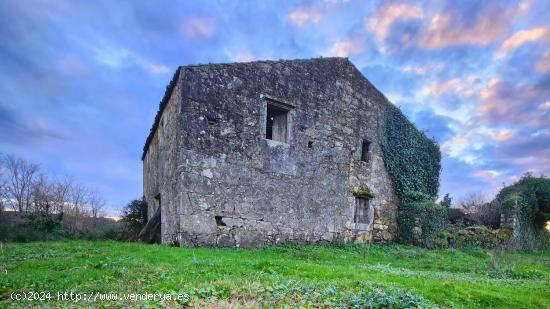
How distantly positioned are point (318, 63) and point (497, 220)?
14.5 metres

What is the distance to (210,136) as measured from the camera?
1012 cm

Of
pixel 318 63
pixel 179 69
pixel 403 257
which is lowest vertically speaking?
pixel 403 257

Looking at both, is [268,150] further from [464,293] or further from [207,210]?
[464,293]

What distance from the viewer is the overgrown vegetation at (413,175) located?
14578mm

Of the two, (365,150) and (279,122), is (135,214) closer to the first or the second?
(279,122)

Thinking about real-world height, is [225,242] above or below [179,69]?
below

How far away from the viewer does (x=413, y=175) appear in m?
15.9

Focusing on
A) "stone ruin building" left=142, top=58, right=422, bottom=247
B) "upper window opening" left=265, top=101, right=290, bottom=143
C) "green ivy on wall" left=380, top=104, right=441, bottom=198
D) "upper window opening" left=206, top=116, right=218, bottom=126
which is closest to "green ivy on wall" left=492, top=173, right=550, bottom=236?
"green ivy on wall" left=380, top=104, right=441, bottom=198

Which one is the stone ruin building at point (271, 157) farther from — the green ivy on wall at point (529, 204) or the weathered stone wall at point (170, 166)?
the green ivy on wall at point (529, 204)

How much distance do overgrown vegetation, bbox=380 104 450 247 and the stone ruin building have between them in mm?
489

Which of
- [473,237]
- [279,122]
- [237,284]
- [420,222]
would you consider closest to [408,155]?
[420,222]

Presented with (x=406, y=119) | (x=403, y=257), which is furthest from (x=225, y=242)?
(x=406, y=119)

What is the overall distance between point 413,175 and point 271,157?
8280 millimetres

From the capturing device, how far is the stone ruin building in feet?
32.3
